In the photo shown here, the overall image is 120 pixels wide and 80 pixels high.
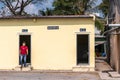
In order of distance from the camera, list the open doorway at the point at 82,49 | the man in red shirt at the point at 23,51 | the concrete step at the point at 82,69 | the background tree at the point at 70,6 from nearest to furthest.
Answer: the concrete step at the point at 82,69
the man in red shirt at the point at 23,51
the open doorway at the point at 82,49
the background tree at the point at 70,6

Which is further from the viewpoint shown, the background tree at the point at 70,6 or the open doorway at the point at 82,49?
the background tree at the point at 70,6

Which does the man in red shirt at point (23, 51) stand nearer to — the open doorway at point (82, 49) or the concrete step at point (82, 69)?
the concrete step at point (82, 69)

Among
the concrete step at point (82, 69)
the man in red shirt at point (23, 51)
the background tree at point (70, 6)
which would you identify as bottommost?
the concrete step at point (82, 69)

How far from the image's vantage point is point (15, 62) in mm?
25703

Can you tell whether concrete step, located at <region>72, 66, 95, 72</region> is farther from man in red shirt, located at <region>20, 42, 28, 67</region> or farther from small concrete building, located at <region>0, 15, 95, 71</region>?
man in red shirt, located at <region>20, 42, 28, 67</region>

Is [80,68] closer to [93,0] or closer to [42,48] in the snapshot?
[42,48]

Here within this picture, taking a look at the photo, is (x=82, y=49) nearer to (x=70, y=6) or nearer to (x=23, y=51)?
(x=23, y=51)

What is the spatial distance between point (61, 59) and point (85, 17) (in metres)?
3.22

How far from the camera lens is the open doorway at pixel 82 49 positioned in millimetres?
25578

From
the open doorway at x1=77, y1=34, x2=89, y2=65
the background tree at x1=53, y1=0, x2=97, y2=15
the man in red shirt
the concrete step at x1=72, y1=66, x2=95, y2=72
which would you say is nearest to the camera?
the concrete step at x1=72, y1=66, x2=95, y2=72

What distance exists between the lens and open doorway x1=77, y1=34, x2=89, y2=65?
25.6m

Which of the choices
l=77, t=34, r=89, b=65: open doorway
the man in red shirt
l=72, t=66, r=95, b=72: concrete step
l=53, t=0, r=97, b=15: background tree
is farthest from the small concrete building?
l=53, t=0, r=97, b=15: background tree

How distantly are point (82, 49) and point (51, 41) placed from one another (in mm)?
2188

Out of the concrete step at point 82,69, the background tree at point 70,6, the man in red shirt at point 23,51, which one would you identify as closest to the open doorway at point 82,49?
the concrete step at point 82,69
